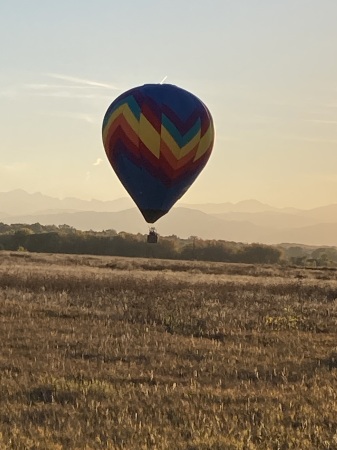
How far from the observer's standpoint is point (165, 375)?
12.9m

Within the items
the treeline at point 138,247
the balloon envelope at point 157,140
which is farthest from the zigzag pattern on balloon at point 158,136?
the treeline at point 138,247

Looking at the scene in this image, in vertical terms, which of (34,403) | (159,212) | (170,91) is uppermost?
(170,91)

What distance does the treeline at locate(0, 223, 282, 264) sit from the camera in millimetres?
98875

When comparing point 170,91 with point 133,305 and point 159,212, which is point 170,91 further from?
point 133,305

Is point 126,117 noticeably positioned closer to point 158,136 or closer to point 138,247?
point 158,136

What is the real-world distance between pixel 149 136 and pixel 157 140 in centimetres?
37

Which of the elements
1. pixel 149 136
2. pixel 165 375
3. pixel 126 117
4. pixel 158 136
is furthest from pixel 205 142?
pixel 165 375

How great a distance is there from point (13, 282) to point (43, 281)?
1289mm

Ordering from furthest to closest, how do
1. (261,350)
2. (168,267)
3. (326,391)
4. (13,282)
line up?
1. (168,267)
2. (13,282)
3. (261,350)
4. (326,391)

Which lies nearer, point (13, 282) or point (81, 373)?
point (81, 373)

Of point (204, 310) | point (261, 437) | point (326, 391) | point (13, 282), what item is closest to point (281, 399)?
point (326, 391)

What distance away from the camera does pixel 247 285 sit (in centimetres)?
3575

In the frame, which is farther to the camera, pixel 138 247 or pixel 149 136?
pixel 138 247

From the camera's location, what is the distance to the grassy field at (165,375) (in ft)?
29.9
